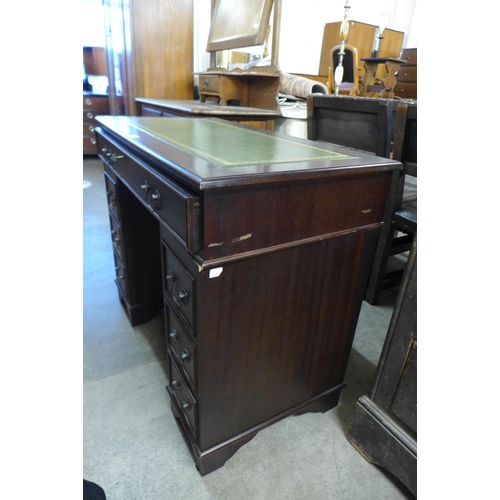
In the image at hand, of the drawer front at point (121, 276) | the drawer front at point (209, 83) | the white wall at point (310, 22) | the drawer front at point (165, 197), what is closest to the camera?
the drawer front at point (165, 197)

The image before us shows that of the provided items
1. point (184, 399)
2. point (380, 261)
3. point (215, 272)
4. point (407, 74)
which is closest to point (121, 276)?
point (184, 399)

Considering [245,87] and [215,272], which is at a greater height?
[245,87]

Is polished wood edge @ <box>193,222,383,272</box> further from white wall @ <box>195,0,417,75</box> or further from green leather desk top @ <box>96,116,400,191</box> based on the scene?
white wall @ <box>195,0,417,75</box>

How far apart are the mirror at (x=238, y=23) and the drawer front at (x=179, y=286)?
1643 mm

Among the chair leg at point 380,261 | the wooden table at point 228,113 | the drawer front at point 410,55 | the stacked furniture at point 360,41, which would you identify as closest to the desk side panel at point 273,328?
the chair leg at point 380,261

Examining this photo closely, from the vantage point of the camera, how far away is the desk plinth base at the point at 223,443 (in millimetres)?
1007

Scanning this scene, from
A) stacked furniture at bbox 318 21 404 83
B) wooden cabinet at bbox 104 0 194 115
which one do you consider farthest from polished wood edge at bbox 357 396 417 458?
stacked furniture at bbox 318 21 404 83

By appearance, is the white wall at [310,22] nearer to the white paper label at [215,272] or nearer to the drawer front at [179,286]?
the drawer front at [179,286]

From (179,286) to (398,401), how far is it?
2.20 ft

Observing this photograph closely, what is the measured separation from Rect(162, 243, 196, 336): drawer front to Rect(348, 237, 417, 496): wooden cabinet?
0.53 m

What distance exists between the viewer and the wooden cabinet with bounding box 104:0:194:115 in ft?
8.37

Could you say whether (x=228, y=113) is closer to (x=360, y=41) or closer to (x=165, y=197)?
(x=165, y=197)

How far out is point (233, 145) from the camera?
0.98 metres
